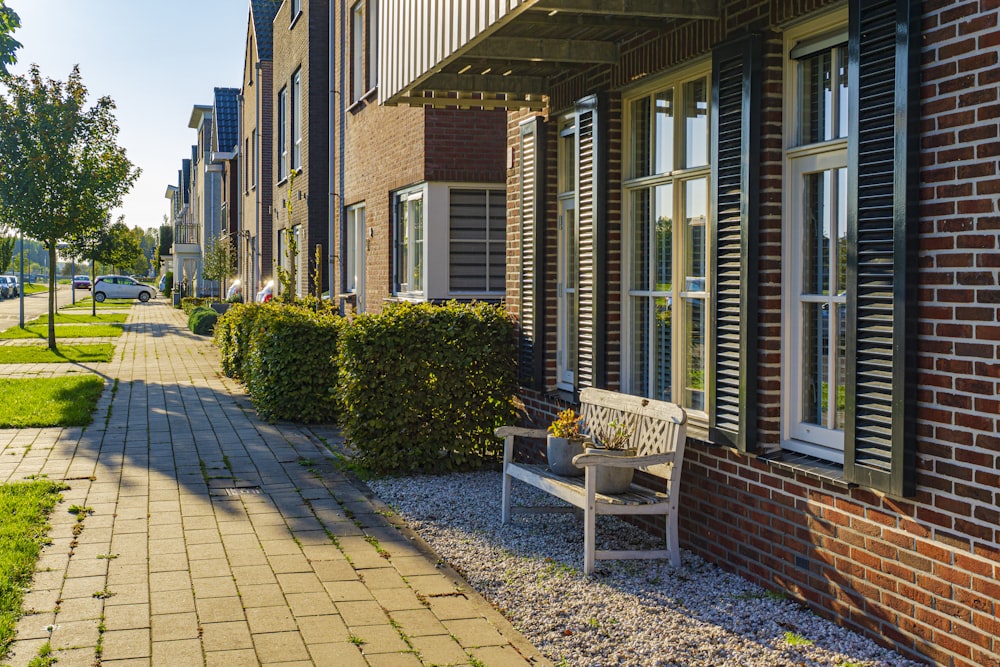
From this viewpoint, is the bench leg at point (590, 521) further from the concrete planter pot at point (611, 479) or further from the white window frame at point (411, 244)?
the white window frame at point (411, 244)

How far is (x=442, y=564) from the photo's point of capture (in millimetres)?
6113

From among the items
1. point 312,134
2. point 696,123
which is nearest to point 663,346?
point 696,123

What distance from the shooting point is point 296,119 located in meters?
22.0

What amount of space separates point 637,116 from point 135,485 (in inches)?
189

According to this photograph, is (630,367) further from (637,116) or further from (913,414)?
(913,414)

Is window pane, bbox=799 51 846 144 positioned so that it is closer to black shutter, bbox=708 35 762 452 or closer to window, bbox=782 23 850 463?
window, bbox=782 23 850 463

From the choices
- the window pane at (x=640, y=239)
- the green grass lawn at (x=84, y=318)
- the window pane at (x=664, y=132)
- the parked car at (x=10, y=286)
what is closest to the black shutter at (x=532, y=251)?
the window pane at (x=640, y=239)

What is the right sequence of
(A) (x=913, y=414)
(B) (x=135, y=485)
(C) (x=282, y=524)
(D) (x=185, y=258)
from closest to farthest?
(A) (x=913, y=414) < (C) (x=282, y=524) < (B) (x=135, y=485) < (D) (x=185, y=258)

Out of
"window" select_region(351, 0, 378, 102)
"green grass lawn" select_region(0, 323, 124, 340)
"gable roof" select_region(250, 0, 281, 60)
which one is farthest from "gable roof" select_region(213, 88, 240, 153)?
"window" select_region(351, 0, 378, 102)

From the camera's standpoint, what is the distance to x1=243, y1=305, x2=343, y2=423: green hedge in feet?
38.5

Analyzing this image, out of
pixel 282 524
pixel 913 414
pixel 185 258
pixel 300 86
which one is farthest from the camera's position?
pixel 185 258

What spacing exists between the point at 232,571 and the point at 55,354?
17.5m

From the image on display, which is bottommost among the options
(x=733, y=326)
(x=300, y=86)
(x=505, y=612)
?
(x=505, y=612)

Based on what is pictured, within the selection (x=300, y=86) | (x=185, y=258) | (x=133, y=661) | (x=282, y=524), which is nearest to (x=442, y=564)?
(x=282, y=524)
